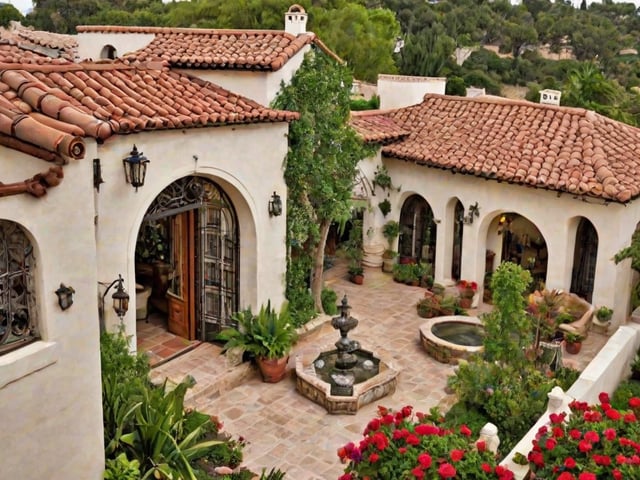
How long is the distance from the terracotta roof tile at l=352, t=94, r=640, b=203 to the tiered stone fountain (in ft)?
18.3

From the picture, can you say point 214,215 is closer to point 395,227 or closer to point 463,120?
point 395,227

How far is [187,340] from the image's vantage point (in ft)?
44.8

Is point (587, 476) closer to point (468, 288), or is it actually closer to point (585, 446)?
point (585, 446)

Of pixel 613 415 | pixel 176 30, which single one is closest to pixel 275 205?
pixel 176 30

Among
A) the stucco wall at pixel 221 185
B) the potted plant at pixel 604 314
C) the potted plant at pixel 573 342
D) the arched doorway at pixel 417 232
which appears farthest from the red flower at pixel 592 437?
the arched doorway at pixel 417 232

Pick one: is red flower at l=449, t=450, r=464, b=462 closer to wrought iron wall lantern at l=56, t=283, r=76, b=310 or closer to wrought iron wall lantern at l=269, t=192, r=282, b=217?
wrought iron wall lantern at l=56, t=283, r=76, b=310

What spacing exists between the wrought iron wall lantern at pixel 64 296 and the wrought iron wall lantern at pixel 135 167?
11.4 ft

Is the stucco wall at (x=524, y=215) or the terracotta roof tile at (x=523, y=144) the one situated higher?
the terracotta roof tile at (x=523, y=144)

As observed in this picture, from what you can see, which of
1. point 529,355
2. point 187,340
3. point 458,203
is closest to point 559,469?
point 529,355

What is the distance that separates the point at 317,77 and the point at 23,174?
829cm

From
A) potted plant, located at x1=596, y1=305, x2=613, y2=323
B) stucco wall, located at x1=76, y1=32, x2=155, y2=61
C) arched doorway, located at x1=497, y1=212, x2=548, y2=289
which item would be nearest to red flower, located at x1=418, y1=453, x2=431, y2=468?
potted plant, located at x1=596, y1=305, x2=613, y2=323

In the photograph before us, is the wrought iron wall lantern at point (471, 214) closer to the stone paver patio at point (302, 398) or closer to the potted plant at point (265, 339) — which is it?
the stone paver patio at point (302, 398)

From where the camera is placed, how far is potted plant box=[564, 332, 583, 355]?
1431cm

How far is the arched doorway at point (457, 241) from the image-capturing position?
1816cm
